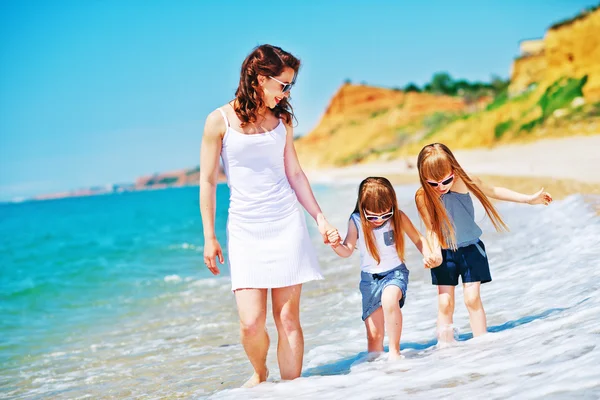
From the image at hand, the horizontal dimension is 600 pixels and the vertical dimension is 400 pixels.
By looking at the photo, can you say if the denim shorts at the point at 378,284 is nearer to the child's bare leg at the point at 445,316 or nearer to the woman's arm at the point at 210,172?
the child's bare leg at the point at 445,316

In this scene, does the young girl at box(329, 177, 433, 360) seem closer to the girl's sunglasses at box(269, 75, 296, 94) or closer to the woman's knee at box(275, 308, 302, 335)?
the woman's knee at box(275, 308, 302, 335)

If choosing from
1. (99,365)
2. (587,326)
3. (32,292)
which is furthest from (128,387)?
(32,292)

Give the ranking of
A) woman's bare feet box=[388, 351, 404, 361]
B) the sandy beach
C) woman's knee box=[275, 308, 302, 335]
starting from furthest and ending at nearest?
the sandy beach, woman's bare feet box=[388, 351, 404, 361], woman's knee box=[275, 308, 302, 335]

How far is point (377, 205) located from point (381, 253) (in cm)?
31

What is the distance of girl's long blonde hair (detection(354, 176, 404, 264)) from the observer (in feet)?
13.4

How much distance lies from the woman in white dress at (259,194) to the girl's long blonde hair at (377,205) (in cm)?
50

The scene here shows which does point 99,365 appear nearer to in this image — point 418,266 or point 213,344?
point 213,344

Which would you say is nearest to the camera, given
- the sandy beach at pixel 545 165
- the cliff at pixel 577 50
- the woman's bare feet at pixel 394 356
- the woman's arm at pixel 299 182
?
the woman's arm at pixel 299 182

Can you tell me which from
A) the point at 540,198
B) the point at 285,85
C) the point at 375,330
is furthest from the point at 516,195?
the point at 285,85

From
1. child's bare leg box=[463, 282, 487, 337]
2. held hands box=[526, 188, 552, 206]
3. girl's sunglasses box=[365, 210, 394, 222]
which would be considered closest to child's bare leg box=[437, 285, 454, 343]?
child's bare leg box=[463, 282, 487, 337]

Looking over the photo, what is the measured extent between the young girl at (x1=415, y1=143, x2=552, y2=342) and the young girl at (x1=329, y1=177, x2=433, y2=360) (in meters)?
0.17

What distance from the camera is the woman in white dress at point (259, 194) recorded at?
12.1 feet

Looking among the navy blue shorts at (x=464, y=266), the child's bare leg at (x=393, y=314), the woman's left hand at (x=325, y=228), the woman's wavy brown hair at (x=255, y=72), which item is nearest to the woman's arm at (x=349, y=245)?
the woman's left hand at (x=325, y=228)

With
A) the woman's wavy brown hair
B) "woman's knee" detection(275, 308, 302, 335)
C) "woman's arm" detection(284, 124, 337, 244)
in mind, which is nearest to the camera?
the woman's wavy brown hair
